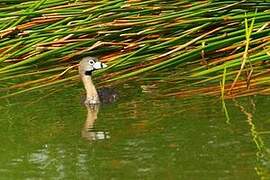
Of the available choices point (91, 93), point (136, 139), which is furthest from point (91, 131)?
point (91, 93)

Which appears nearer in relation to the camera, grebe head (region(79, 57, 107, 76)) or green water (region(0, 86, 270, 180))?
green water (region(0, 86, 270, 180))

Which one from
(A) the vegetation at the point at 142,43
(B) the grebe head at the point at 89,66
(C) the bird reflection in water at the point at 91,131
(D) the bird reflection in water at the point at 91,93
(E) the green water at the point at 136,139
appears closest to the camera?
(E) the green water at the point at 136,139

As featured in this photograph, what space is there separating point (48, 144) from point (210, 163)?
1.43 metres

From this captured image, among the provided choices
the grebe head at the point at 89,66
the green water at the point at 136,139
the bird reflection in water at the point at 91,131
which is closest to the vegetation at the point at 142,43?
the grebe head at the point at 89,66

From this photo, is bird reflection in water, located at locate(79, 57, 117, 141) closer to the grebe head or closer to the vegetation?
the grebe head

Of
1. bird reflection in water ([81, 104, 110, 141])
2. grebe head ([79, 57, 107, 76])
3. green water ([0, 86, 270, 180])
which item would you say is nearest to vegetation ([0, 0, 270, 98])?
grebe head ([79, 57, 107, 76])

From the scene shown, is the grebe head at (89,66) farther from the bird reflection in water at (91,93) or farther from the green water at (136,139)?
the green water at (136,139)

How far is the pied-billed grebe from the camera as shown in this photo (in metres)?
9.33

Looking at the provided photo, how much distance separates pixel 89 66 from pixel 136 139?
215cm

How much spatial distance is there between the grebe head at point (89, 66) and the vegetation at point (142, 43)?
0.37 ft

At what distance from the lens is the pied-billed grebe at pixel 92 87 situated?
9328 mm

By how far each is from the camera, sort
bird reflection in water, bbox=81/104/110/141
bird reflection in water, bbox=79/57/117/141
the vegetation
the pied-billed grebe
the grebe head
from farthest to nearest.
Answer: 1. the grebe head
2. the pied-billed grebe
3. the vegetation
4. bird reflection in water, bbox=79/57/117/141
5. bird reflection in water, bbox=81/104/110/141

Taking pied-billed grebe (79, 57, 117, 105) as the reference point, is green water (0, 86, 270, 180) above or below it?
below

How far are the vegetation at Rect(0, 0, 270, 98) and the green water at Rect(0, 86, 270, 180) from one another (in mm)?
333
